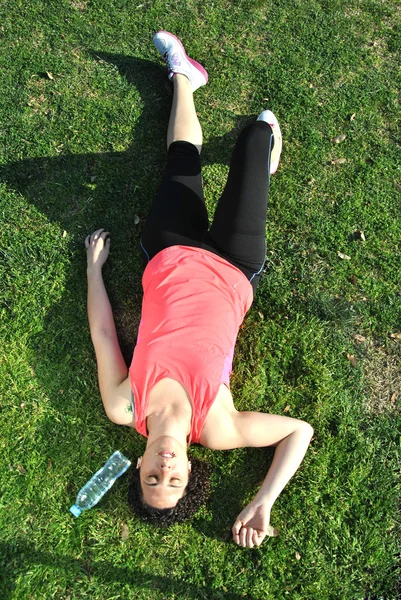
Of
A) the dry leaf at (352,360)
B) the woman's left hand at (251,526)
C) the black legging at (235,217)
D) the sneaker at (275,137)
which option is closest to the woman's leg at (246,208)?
the black legging at (235,217)

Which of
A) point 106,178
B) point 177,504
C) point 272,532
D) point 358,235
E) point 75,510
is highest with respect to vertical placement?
point 106,178

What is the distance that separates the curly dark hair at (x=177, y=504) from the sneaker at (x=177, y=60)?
4629 millimetres

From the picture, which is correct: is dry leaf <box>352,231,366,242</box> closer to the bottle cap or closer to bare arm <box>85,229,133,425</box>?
bare arm <box>85,229,133,425</box>

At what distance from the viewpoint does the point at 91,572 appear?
4348mm

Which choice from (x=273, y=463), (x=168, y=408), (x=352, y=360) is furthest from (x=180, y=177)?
(x=273, y=463)

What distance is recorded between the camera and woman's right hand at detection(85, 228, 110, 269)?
499 cm

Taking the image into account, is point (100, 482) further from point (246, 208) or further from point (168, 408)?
point (246, 208)

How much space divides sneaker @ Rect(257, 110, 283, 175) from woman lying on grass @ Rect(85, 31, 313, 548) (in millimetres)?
622

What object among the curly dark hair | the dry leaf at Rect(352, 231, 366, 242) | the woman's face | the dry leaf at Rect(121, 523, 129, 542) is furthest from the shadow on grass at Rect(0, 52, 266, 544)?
the dry leaf at Rect(352, 231, 366, 242)

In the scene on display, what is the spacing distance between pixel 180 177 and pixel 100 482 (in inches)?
132

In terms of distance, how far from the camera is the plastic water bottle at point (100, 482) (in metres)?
4.48

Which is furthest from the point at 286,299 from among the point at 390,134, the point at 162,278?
the point at 390,134

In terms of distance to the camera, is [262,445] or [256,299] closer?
[262,445]

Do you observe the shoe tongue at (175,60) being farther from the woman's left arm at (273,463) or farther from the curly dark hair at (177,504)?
the curly dark hair at (177,504)
